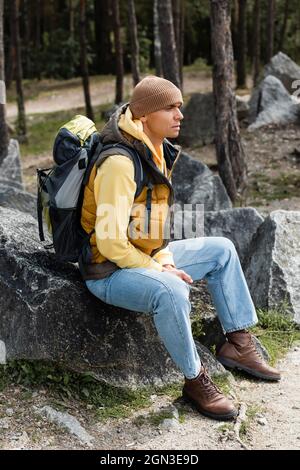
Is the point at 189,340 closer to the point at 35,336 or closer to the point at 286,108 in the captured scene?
the point at 35,336

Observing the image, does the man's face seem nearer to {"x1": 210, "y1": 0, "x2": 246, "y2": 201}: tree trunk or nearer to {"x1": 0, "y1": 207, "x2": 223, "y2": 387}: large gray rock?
{"x1": 0, "y1": 207, "x2": 223, "y2": 387}: large gray rock

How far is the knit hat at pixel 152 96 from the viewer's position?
4363 millimetres

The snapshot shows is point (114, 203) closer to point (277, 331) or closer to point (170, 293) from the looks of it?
point (170, 293)

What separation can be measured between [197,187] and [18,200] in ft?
7.87

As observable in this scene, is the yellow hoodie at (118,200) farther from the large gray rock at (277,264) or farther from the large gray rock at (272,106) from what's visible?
the large gray rock at (272,106)

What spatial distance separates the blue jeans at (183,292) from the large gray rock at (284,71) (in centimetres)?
1285

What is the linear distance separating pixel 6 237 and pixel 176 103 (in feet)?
4.28

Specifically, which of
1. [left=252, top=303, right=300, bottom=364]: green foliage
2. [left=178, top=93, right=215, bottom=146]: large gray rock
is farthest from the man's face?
[left=178, top=93, right=215, bottom=146]: large gray rock

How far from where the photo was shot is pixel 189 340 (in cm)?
418

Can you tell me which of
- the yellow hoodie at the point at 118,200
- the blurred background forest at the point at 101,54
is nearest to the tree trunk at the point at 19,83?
the blurred background forest at the point at 101,54

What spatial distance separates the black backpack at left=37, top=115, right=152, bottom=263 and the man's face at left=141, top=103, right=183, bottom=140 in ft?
0.76

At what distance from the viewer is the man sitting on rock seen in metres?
4.15

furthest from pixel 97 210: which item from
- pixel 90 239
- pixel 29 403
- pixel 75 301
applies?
pixel 29 403
